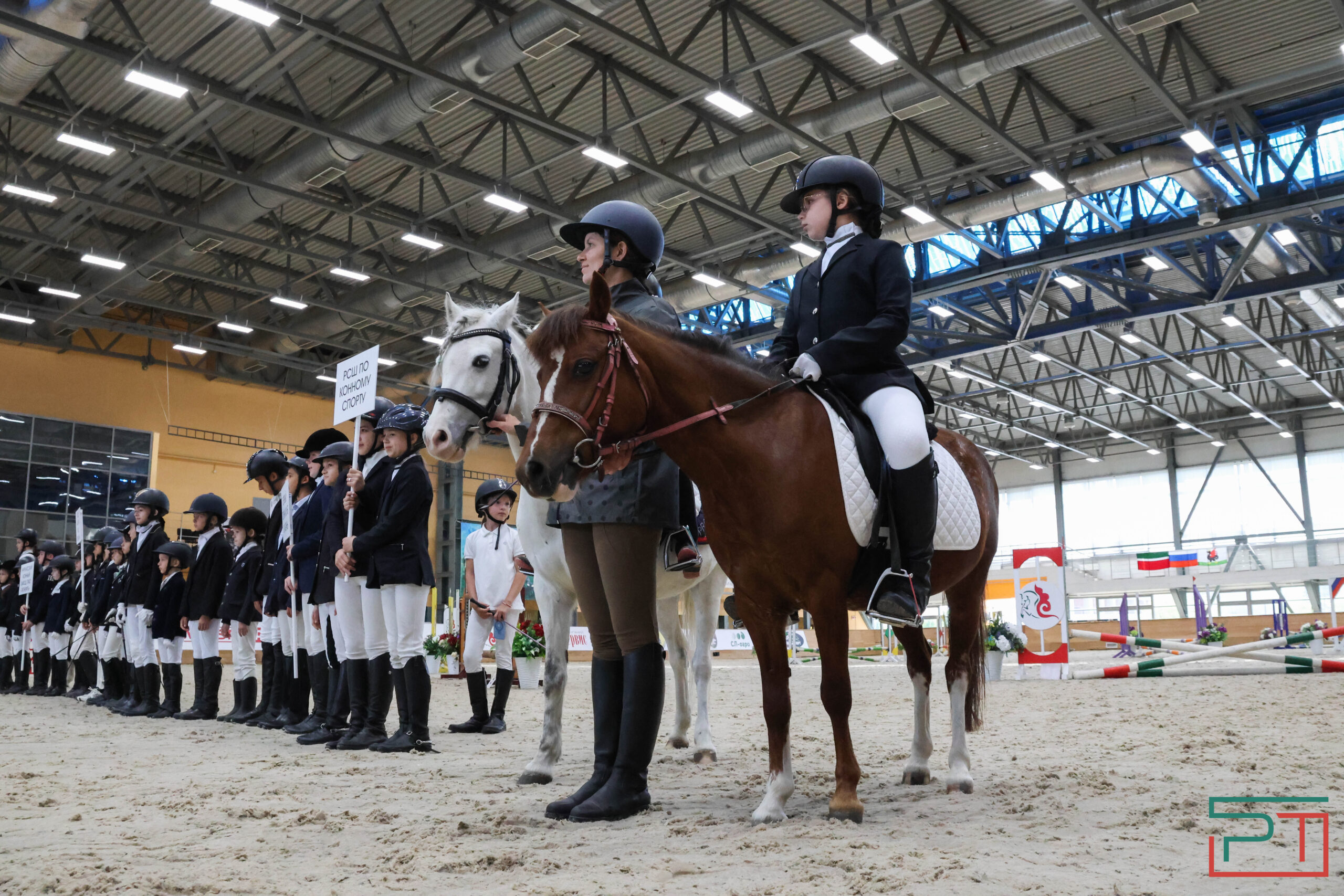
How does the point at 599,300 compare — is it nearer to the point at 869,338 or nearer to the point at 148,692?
the point at 869,338

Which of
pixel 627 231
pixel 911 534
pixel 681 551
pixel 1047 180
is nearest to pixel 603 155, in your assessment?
pixel 1047 180

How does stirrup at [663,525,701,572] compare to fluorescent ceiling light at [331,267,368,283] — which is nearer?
stirrup at [663,525,701,572]

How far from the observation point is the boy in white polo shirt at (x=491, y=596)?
265 inches

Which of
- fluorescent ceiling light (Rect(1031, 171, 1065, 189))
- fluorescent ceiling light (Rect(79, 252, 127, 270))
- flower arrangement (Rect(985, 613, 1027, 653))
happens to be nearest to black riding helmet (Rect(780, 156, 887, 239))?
flower arrangement (Rect(985, 613, 1027, 653))

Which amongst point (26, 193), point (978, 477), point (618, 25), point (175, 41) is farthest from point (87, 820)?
point (26, 193)

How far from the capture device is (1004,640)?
1258 cm

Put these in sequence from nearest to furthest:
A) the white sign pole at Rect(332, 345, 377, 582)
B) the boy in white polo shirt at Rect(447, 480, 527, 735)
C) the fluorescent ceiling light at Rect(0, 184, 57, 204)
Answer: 1. the white sign pole at Rect(332, 345, 377, 582)
2. the boy in white polo shirt at Rect(447, 480, 527, 735)
3. the fluorescent ceiling light at Rect(0, 184, 57, 204)

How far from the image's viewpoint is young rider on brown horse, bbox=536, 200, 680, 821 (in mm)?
3217

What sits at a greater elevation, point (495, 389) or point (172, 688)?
point (495, 389)

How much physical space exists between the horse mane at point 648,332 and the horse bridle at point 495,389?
2.55 ft

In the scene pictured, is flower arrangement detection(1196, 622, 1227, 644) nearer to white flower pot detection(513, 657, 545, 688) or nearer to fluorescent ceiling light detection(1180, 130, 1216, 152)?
fluorescent ceiling light detection(1180, 130, 1216, 152)

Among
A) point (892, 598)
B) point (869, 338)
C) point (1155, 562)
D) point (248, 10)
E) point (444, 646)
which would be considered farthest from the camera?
point (1155, 562)

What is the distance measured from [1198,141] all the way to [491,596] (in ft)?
37.0

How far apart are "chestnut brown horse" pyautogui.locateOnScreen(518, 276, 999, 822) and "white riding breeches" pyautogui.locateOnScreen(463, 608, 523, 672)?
13.4 feet
